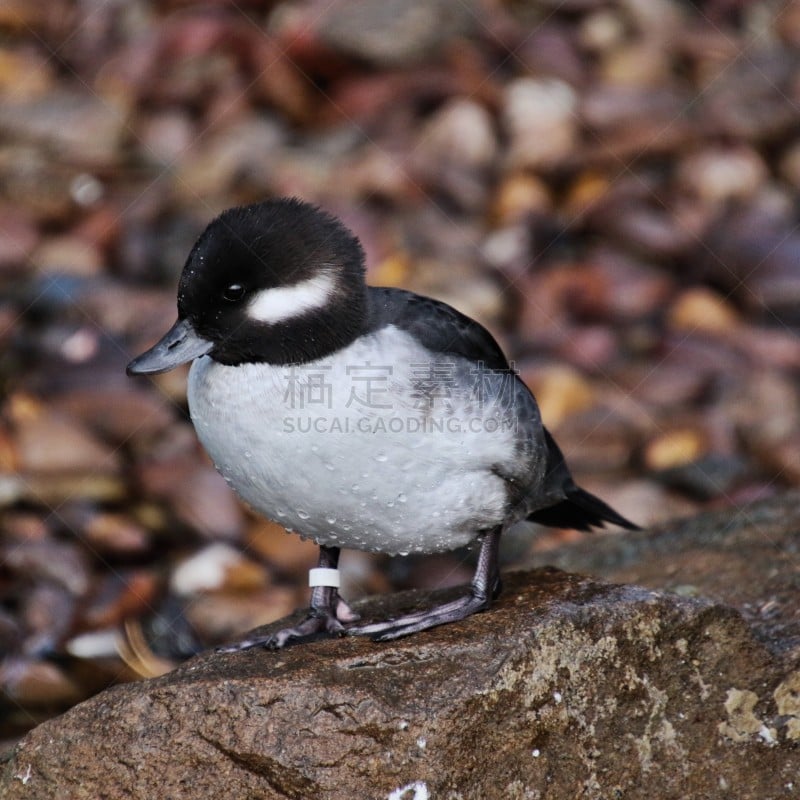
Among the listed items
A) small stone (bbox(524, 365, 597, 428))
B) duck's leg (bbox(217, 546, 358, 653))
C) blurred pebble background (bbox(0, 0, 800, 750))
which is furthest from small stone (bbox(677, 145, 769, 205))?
duck's leg (bbox(217, 546, 358, 653))

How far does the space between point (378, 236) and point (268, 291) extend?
3234mm

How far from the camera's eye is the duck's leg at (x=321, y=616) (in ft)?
11.3

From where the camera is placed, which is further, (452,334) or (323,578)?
(323,578)

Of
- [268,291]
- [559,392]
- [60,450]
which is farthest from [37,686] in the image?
[559,392]

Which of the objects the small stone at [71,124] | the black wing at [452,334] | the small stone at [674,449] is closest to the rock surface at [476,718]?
the black wing at [452,334]

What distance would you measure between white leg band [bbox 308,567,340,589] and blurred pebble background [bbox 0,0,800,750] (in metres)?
1.30

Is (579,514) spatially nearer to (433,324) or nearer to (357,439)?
(433,324)

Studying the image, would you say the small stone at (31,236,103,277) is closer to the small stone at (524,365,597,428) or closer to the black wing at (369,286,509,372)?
the small stone at (524,365,597,428)

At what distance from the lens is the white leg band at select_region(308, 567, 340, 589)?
3.66m

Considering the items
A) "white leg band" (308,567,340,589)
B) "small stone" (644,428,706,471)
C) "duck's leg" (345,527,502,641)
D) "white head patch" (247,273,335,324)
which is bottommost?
"small stone" (644,428,706,471)


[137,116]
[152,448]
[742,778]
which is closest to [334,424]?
[742,778]

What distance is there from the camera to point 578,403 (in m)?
5.75

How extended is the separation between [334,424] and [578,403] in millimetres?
2796

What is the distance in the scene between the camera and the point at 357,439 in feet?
10.3
